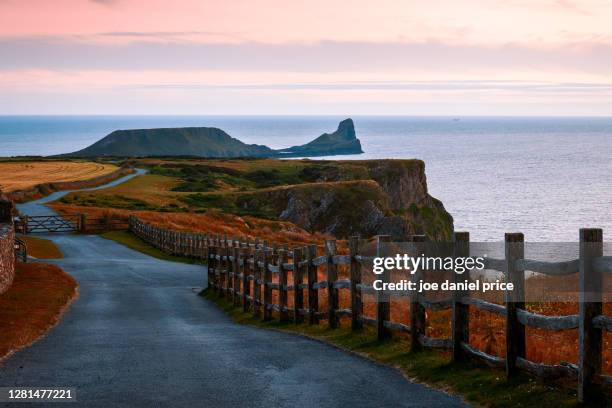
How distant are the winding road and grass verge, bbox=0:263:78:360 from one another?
44 centimetres

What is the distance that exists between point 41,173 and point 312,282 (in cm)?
10697

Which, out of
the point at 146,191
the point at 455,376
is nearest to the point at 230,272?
the point at 455,376

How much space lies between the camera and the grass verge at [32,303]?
18392mm

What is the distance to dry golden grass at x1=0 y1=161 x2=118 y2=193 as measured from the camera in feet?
321

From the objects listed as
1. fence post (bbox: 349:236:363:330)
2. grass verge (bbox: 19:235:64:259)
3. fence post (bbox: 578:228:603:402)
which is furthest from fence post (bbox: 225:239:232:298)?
grass verge (bbox: 19:235:64:259)

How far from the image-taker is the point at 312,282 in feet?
59.2

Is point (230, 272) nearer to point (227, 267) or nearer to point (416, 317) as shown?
point (227, 267)

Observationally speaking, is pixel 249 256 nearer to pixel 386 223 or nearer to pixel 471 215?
pixel 386 223

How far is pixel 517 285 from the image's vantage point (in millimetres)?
10688

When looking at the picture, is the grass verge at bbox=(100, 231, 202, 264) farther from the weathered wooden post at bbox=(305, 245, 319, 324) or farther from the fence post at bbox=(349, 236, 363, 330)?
the fence post at bbox=(349, 236, 363, 330)

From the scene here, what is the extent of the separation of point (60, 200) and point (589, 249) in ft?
260

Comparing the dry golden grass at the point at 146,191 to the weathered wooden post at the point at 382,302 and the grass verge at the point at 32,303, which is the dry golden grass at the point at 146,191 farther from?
the weathered wooden post at the point at 382,302

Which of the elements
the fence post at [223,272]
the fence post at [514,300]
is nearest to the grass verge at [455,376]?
the fence post at [514,300]

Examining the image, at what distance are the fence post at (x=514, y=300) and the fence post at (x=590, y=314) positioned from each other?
52.0 inches
